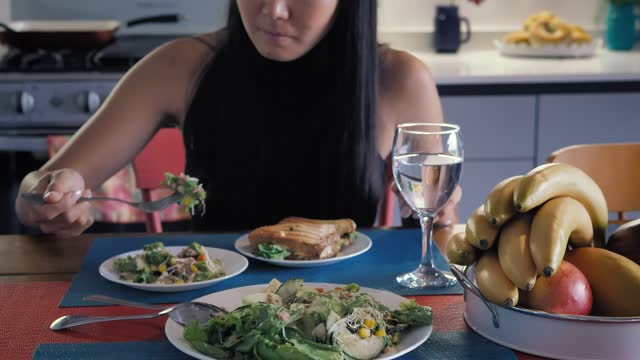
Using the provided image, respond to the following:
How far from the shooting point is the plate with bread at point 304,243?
1.31 metres

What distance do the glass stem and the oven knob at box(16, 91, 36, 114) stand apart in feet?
6.42

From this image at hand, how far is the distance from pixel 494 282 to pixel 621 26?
2.68 meters

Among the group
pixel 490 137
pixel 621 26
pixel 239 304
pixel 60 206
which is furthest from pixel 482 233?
pixel 621 26

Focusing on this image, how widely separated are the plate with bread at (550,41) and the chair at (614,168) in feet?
4.49

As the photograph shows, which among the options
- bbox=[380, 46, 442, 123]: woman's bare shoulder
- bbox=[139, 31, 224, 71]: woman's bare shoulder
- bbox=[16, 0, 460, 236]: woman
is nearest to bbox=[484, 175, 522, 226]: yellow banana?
bbox=[16, 0, 460, 236]: woman

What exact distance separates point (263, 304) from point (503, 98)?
2.07 metres

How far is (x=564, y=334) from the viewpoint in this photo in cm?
95

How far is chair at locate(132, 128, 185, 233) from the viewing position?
2.05 metres

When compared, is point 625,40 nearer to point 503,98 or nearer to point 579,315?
point 503,98

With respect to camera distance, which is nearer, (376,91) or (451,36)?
(376,91)

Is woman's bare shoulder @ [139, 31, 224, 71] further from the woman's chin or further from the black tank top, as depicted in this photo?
the woman's chin

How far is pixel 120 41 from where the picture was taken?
129 inches

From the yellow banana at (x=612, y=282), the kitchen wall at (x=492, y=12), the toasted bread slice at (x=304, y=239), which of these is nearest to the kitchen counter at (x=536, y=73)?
the kitchen wall at (x=492, y=12)

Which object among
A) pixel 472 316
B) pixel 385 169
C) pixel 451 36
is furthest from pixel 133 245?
pixel 451 36
